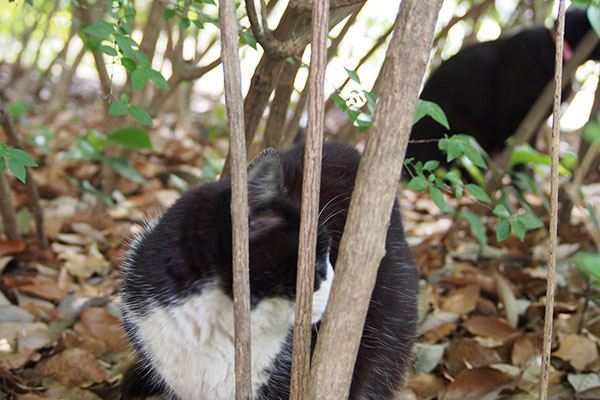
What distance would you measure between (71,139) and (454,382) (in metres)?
2.71

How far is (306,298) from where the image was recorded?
940 millimetres

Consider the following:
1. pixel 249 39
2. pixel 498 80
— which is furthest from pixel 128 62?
pixel 498 80

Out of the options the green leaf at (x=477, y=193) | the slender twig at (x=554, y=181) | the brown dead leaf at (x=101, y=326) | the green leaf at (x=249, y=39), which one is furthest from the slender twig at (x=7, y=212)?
the slender twig at (x=554, y=181)

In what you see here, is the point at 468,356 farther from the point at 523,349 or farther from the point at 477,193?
the point at 477,193

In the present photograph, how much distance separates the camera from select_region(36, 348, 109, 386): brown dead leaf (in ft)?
5.25

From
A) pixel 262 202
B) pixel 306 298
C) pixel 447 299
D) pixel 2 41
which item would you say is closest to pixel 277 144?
pixel 262 202

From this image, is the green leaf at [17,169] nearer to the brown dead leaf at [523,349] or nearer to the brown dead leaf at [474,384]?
the brown dead leaf at [474,384]

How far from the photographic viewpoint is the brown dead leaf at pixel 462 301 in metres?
2.03

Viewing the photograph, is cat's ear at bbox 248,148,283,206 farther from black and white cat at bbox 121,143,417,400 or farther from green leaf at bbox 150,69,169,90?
green leaf at bbox 150,69,169,90

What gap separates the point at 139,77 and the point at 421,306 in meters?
1.25

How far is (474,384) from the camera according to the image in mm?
1602

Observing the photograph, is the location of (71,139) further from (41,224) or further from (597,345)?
(597,345)

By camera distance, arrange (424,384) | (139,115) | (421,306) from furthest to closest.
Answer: (421,306)
(424,384)
(139,115)

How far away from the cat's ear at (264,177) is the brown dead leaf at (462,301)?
106 centimetres
